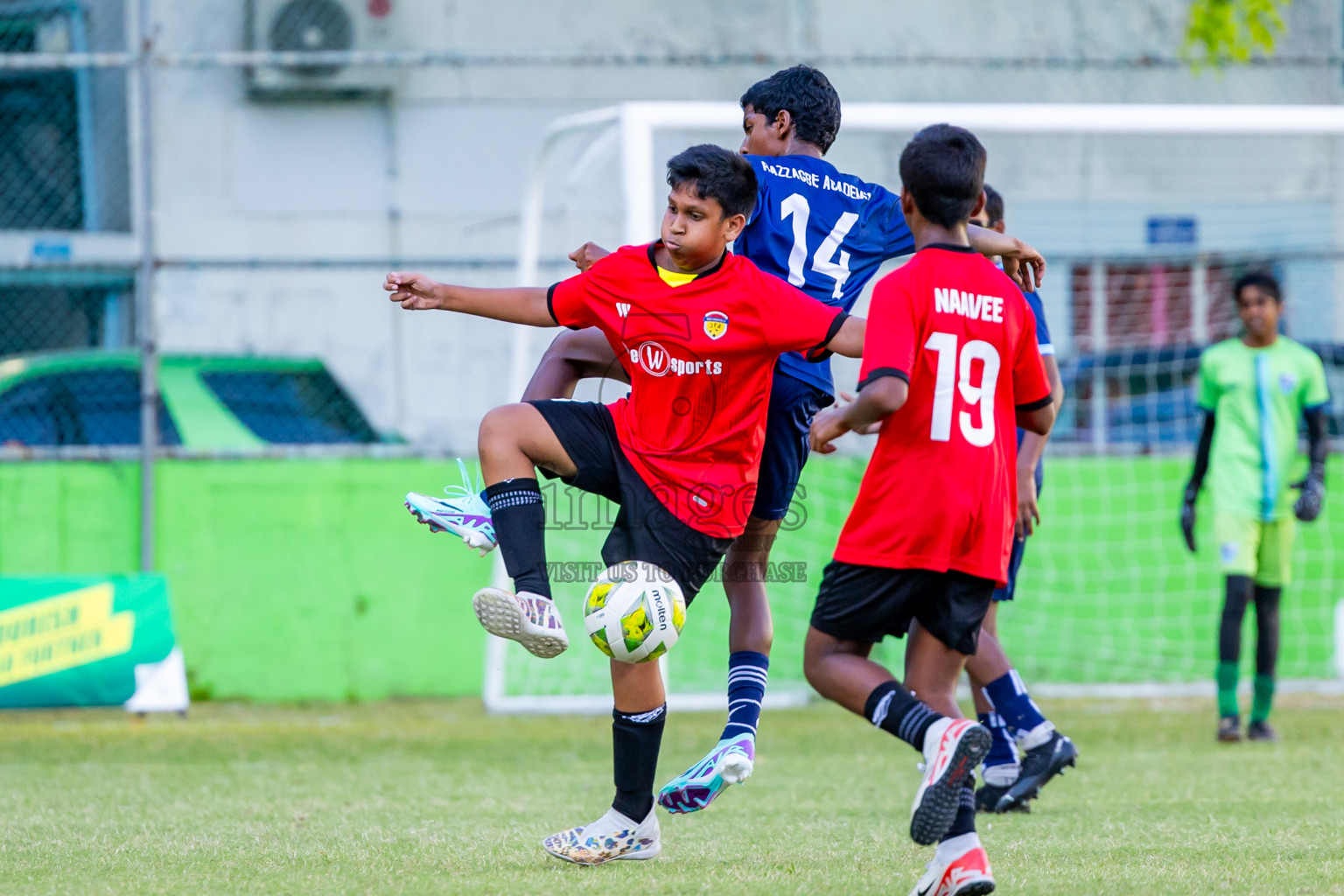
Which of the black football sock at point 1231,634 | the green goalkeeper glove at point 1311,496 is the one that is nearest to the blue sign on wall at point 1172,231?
the green goalkeeper glove at point 1311,496

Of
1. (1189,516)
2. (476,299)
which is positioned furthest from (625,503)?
(1189,516)

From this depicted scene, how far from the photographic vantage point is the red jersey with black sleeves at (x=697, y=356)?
395 cm

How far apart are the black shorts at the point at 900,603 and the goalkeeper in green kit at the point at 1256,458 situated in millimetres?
4307

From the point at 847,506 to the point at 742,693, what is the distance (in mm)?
4704

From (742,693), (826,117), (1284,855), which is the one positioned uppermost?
(826,117)

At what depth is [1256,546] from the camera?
25.2 ft

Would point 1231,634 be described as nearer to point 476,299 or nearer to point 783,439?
point 783,439

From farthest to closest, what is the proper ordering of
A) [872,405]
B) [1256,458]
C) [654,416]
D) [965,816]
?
[1256,458] → [654,416] → [965,816] → [872,405]

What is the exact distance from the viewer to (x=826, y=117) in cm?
454

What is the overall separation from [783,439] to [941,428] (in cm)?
88

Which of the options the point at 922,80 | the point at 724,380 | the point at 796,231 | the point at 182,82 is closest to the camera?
the point at 724,380

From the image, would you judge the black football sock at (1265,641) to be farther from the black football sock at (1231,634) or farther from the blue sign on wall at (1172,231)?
the blue sign on wall at (1172,231)

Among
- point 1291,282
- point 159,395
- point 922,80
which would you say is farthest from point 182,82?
point 1291,282

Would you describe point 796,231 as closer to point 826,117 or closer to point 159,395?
point 826,117
